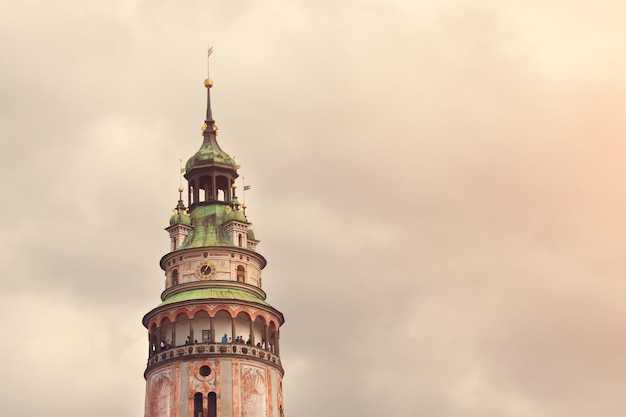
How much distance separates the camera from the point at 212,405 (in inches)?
5123

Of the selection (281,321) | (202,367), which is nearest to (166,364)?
(202,367)

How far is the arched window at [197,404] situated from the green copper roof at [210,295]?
9326 millimetres

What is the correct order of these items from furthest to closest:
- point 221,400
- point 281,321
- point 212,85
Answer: point 212,85 → point 281,321 → point 221,400

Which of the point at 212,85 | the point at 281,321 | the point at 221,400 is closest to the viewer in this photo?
the point at 221,400

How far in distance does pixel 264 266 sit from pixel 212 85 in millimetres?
21072

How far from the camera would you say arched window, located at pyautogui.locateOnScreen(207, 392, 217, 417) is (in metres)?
130

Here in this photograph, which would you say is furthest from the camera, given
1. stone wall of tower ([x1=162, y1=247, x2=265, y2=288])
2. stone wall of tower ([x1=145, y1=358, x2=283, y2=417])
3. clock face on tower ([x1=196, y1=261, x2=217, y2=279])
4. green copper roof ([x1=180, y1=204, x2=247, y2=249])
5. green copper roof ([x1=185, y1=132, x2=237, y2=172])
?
green copper roof ([x1=185, y1=132, x2=237, y2=172])

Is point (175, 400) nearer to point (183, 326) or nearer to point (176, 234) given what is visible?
point (183, 326)

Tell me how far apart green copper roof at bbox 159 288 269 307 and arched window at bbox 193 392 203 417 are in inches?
367

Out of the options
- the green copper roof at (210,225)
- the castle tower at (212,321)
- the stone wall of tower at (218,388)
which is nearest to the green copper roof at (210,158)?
the castle tower at (212,321)

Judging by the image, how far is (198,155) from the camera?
14588 cm

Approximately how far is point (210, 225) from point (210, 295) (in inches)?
382

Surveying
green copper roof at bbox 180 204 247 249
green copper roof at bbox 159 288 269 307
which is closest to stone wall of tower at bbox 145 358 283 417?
green copper roof at bbox 159 288 269 307

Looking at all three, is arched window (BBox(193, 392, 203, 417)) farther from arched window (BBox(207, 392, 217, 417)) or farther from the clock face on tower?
the clock face on tower
